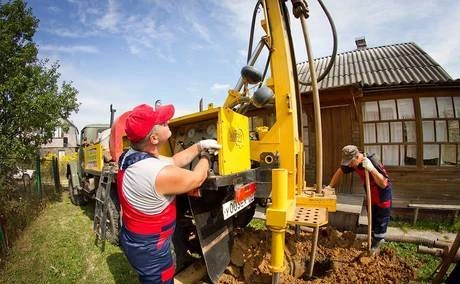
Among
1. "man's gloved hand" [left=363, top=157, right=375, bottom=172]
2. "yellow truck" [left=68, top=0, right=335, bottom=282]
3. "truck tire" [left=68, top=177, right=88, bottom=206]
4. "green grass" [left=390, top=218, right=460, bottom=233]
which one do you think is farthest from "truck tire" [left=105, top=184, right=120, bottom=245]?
"green grass" [left=390, top=218, right=460, bottom=233]

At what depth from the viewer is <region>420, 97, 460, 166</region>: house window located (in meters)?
6.89

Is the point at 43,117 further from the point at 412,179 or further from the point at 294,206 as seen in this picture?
the point at 412,179

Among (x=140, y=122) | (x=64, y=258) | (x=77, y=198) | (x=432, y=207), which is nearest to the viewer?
(x=140, y=122)

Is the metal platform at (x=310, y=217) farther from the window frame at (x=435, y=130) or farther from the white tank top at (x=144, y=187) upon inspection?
the window frame at (x=435, y=130)

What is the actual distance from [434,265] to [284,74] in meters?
3.48

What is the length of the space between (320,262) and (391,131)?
477cm

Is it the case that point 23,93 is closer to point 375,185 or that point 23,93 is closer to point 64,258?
point 64,258

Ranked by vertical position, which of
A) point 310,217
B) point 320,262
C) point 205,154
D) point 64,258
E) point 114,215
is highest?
point 205,154

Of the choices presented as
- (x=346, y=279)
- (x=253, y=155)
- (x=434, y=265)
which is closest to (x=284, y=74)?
(x=253, y=155)

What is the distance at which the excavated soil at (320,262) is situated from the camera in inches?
136

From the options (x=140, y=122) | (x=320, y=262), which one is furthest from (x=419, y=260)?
(x=140, y=122)

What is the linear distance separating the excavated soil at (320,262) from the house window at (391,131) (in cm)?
388

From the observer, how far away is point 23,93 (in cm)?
862

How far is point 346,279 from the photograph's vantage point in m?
3.48
